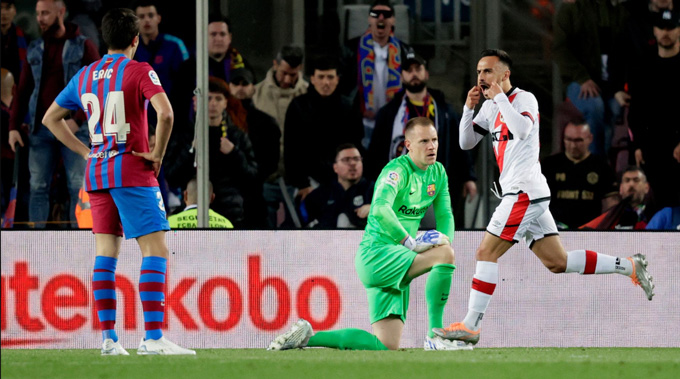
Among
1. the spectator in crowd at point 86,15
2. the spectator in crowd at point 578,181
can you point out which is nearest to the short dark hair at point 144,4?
the spectator in crowd at point 86,15

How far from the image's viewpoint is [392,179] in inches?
246

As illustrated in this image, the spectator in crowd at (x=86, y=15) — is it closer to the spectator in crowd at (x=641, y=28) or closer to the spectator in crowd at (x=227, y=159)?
the spectator in crowd at (x=227, y=159)

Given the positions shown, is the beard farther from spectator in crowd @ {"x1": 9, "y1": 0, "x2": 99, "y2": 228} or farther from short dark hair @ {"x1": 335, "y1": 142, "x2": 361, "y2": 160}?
spectator in crowd @ {"x1": 9, "y1": 0, "x2": 99, "y2": 228}

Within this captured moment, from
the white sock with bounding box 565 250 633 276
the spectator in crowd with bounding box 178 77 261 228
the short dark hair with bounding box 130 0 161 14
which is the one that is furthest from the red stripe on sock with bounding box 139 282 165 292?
the short dark hair with bounding box 130 0 161 14

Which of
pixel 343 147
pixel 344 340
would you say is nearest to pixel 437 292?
pixel 344 340

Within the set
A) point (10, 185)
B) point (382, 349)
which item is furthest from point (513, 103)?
point (10, 185)

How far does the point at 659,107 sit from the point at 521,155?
9.34ft

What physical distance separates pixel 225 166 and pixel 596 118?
2732 mm

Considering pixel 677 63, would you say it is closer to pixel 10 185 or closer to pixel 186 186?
pixel 186 186

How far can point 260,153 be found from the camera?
866cm

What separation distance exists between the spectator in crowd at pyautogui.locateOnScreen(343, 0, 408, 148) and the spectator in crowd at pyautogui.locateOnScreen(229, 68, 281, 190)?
0.65 meters

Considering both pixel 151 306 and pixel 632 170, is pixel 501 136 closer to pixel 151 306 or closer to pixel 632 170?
pixel 151 306

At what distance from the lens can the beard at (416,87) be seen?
8578mm

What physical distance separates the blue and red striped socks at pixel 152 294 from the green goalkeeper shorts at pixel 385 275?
134 cm
